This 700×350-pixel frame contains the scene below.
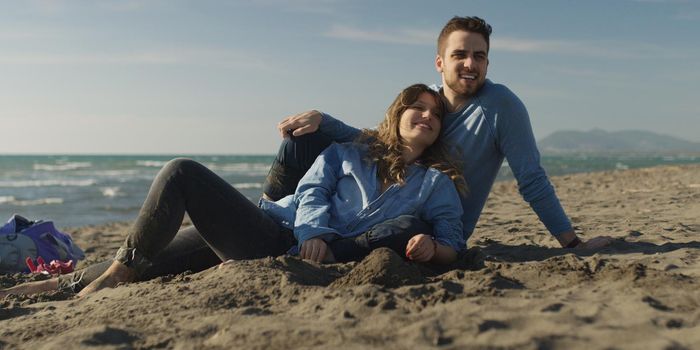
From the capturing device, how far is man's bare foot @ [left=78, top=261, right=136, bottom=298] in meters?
3.42

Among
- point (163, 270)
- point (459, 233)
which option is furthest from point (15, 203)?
point (459, 233)

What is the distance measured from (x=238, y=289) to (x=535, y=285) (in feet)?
4.61

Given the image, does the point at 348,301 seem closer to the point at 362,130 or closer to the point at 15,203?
the point at 362,130

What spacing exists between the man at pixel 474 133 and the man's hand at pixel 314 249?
26.3 inches

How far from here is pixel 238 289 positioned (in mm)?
2938

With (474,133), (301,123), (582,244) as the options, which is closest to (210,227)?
(301,123)

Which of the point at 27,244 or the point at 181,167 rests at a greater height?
the point at 181,167

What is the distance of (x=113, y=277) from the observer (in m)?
3.46

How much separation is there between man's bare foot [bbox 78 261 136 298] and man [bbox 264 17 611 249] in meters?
1.02

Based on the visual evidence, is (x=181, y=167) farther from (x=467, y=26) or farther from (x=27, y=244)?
(x=27, y=244)

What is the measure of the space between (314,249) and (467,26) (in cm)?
171

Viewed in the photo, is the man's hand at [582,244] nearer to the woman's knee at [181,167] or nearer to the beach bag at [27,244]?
the woman's knee at [181,167]

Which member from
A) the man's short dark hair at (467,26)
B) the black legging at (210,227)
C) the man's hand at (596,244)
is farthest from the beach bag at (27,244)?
the man's hand at (596,244)

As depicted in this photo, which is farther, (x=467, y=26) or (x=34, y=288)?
(x=467, y=26)
